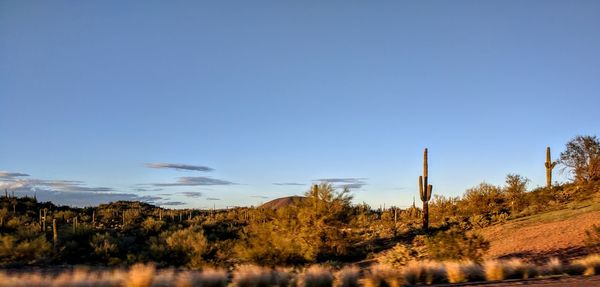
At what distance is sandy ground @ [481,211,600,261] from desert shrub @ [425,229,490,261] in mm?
3002

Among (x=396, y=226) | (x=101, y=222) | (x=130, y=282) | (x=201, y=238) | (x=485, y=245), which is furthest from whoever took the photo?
(x=101, y=222)

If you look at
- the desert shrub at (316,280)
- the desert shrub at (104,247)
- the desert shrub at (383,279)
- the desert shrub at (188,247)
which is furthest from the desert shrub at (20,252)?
the desert shrub at (383,279)

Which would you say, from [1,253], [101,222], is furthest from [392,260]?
[101,222]

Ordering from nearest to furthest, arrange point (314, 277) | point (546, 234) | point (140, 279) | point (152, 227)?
point (140, 279), point (314, 277), point (546, 234), point (152, 227)

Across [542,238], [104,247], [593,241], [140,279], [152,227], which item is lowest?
[104,247]

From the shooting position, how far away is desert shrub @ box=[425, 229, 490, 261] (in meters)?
23.4

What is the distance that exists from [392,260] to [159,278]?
1442cm

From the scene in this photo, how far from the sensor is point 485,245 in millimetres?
24703

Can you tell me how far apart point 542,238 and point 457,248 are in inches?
334

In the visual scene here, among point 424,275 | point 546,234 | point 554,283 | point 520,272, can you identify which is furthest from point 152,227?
point 554,283

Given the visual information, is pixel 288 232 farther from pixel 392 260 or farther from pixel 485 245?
pixel 485 245

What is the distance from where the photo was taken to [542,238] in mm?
29484

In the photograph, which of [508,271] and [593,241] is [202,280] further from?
[593,241]

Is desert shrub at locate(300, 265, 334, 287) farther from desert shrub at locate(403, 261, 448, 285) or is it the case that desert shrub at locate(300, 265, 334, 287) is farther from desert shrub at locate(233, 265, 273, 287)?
desert shrub at locate(403, 261, 448, 285)
